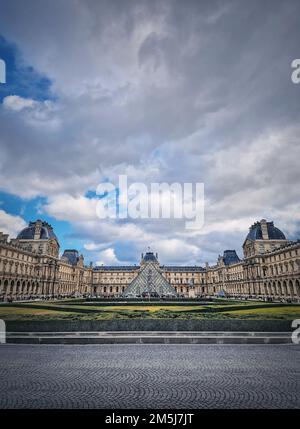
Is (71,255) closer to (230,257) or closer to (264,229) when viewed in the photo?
(230,257)

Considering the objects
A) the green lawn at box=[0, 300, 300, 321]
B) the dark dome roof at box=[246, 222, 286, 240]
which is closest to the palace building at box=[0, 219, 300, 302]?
the dark dome roof at box=[246, 222, 286, 240]

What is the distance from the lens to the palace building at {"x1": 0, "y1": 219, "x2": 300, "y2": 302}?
50.4 metres

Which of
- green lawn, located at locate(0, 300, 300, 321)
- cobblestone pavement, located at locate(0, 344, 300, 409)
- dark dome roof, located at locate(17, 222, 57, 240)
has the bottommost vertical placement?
cobblestone pavement, located at locate(0, 344, 300, 409)

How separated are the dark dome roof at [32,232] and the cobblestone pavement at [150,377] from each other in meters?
65.2

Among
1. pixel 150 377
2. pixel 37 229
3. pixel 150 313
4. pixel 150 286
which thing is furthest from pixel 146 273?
pixel 150 377

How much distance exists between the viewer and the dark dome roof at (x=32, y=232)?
7319 centimetres

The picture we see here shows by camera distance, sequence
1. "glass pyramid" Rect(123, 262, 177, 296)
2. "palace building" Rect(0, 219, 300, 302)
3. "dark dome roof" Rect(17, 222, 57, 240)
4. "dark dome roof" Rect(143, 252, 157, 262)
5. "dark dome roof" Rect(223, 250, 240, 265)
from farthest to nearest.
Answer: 1. "dark dome roof" Rect(143, 252, 157, 262)
2. "dark dome roof" Rect(223, 250, 240, 265)
3. "dark dome roof" Rect(17, 222, 57, 240)
4. "palace building" Rect(0, 219, 300, 302)
5. "glass pyramid" Rect(123, 262, 177, 296)

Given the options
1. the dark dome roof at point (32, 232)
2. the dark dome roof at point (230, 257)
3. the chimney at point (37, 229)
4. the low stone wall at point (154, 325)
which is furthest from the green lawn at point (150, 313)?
the dark dome roof at point (230, 257)

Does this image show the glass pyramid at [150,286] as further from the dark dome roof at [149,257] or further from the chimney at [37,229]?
the dark dome roof at [149,257]

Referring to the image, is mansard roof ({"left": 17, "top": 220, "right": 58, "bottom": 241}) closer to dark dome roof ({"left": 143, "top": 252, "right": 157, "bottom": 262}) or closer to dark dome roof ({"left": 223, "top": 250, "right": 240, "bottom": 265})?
dark dome roof ({"left": 143, "top": 252, "right": 157, "bottom": 262})

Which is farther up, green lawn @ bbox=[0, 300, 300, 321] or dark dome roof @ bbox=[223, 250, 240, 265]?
dark dome roof @ bbox=[223, 250, 240, 265]

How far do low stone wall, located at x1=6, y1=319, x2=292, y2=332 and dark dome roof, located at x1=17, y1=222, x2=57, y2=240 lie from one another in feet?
203

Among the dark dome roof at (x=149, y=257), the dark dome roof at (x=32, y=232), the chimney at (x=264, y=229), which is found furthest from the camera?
the dark dome roof at (x=149, y=257)
